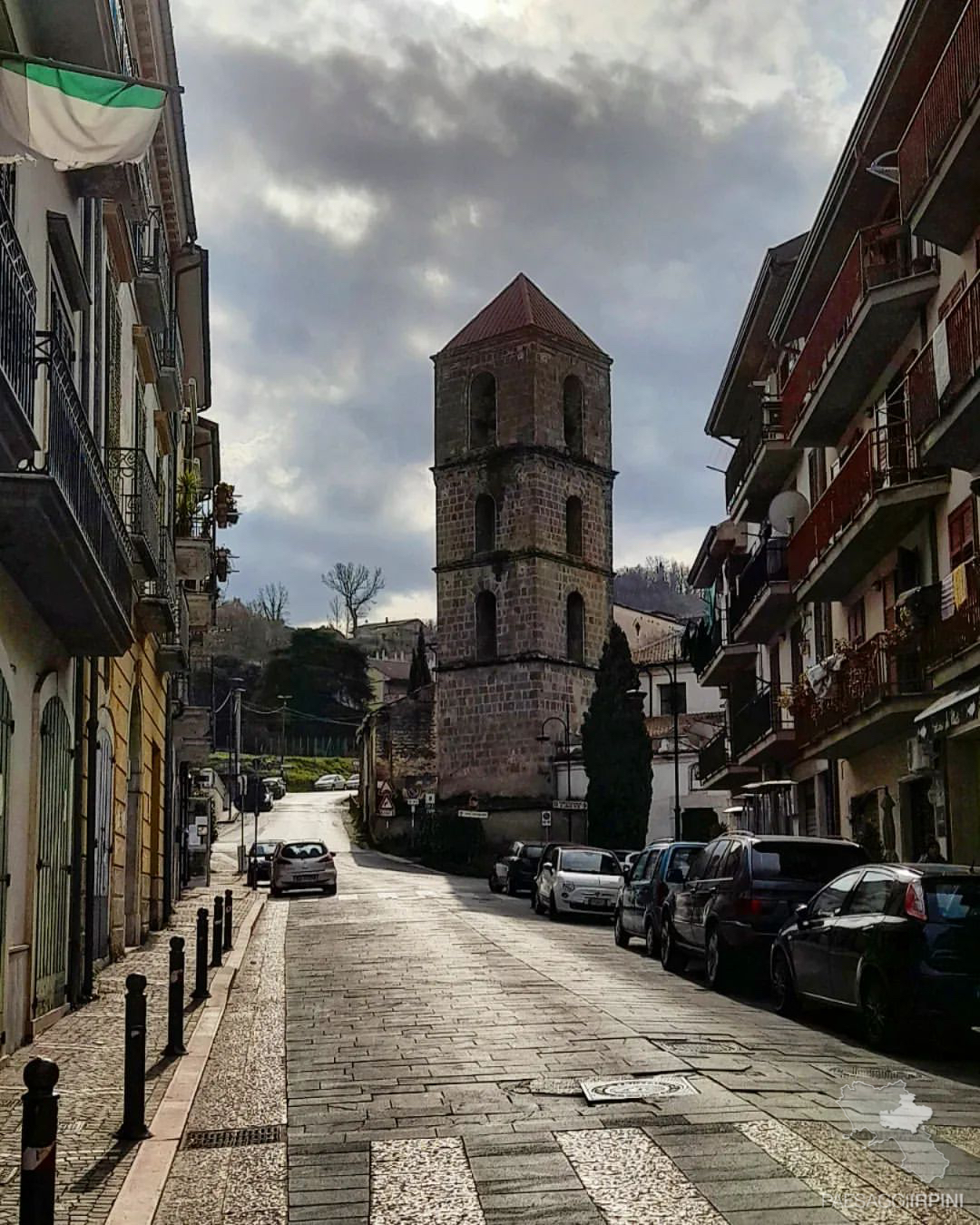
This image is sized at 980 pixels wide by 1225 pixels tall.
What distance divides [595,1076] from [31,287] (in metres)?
6.77

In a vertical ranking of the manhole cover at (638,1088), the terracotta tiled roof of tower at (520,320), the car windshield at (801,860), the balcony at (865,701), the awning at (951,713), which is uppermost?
the terracotta tiled roof of tower at (520,320)

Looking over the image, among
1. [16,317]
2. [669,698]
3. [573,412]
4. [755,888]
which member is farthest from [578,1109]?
[573,412]

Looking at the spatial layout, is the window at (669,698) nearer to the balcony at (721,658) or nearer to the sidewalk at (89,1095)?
the balcony at (721,658)

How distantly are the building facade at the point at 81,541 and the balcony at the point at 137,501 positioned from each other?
0.06m

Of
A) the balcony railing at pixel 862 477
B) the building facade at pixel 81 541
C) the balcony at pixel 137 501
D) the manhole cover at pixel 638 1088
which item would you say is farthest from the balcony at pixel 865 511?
the manhole cover at pixel 638 1088

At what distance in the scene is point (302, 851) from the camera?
42.7 meters

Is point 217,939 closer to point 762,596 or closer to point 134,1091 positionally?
point 134,1091

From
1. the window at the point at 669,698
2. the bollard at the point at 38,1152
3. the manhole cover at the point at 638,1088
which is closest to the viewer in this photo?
the bollard at the point at 38,1152

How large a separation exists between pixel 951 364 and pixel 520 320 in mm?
49168

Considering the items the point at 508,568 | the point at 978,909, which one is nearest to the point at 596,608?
the point at 508,568

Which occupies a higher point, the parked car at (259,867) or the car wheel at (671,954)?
the parked car at (259,867)

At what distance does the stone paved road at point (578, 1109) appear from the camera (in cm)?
655

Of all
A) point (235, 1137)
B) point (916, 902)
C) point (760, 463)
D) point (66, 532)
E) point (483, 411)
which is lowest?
point (235, 1137)

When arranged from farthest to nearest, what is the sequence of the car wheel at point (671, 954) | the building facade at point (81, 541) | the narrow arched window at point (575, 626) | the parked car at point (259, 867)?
1. the narrow arched window at point (575, 626)
2. the parked car at point (259, 867)
3. the car wheel at point (671, 954)
4. the building facade at point (81, 541)
